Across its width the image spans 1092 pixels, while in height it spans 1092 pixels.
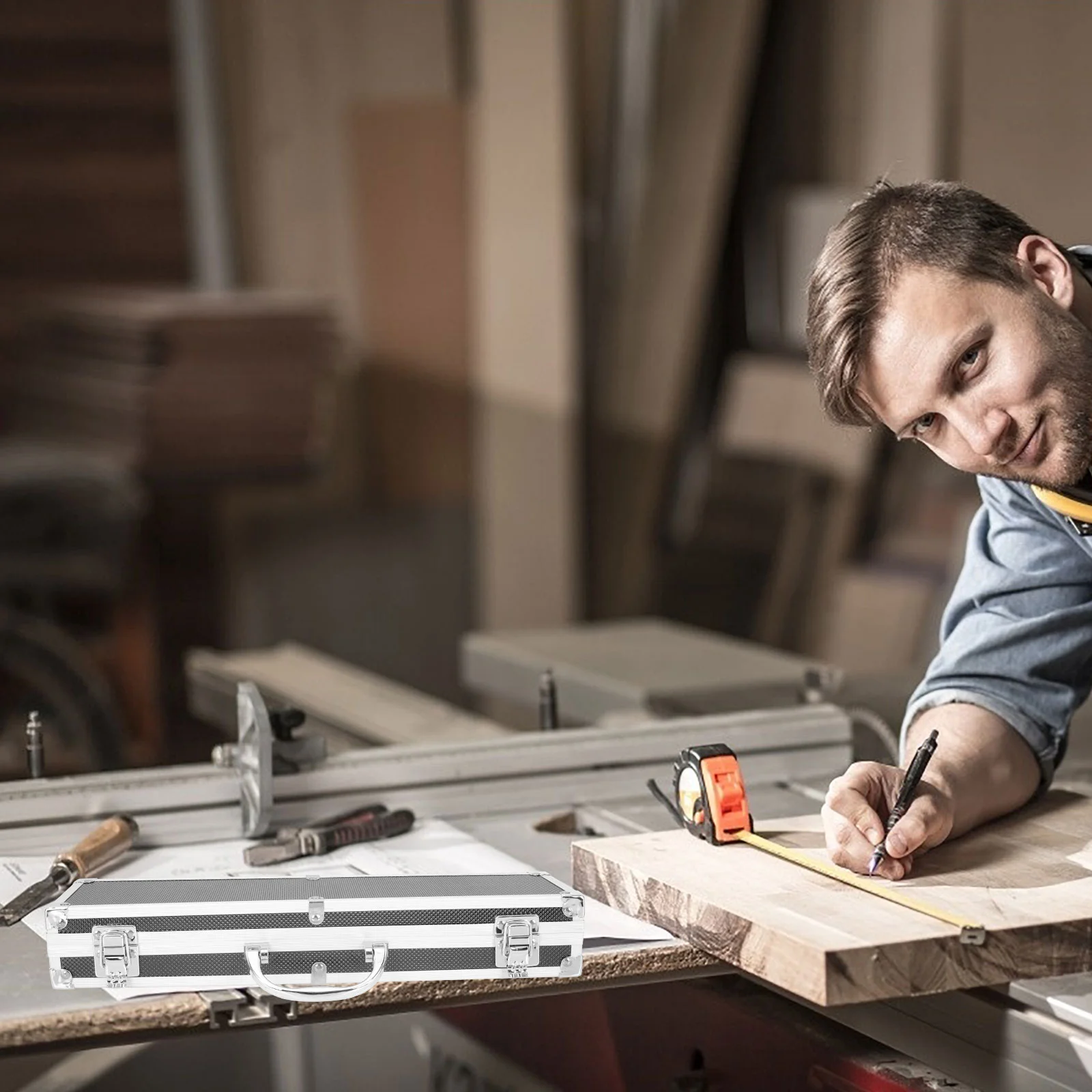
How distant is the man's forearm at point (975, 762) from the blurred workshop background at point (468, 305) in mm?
2376

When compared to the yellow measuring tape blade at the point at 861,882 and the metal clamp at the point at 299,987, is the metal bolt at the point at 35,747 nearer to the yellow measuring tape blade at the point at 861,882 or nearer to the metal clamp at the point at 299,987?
the metal clamp at the point at 299,987

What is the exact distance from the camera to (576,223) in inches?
190

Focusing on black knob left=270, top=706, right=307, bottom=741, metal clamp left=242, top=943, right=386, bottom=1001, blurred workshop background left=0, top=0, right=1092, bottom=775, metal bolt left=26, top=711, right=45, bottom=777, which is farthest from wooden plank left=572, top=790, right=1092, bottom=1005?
blurred workshop background left=0, top=0, right=1092, bottom=775

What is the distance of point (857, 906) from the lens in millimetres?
1319

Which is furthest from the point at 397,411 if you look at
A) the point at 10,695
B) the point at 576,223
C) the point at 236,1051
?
the point at 236,1051

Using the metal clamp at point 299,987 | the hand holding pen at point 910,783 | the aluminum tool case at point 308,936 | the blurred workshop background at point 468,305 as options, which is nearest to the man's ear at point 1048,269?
the hand holding pen at point 910,783

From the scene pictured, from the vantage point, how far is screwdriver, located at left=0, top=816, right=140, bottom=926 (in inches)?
58.7

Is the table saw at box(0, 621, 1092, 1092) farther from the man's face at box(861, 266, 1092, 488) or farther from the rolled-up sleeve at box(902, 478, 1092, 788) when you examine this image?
the man's face at box(861, 266, 1092, 488)

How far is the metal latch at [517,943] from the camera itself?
4.23 ft

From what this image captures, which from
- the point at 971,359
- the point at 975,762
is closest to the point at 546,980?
the point at 975,762

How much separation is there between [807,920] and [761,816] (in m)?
0.46

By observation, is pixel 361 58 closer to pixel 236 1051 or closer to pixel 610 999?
pixel 236 1051

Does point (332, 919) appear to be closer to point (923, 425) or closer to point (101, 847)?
point (101, 847)

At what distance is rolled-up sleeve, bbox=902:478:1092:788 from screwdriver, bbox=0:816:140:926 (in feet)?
2.43
